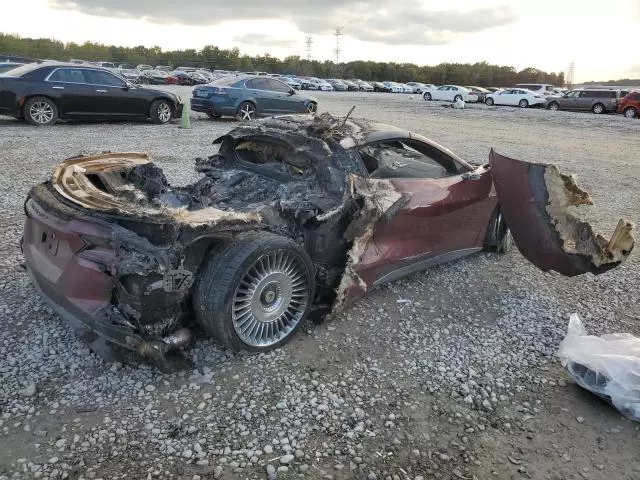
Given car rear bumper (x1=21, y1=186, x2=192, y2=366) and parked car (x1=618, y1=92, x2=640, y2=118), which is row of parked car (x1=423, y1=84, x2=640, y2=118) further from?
car rear bumper (x1=21, y1=186, x2=192, y2=366)

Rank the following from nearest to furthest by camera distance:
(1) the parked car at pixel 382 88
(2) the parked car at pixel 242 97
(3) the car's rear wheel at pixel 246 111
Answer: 1. (2) the parked car at pixel 242 97
2. (3) the car's rear wheel at pixel 246 111
3. (1) the parked car at pixel 382 88

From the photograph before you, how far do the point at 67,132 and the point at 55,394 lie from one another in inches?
395

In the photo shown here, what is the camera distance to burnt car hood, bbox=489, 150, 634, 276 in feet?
13.5

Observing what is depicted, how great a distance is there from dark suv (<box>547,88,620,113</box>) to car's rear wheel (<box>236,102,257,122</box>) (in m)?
21.8

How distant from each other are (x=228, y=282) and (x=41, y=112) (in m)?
11.0

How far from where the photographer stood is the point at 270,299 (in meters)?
3.42

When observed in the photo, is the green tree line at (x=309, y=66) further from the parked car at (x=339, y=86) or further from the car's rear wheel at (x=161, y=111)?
the car's rear wheel at (x=161, y=111)

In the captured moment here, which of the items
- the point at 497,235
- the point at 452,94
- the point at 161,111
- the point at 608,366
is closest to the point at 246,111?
the point at 161,111

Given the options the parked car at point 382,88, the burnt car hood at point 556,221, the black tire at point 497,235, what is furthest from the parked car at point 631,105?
the parked car at point 382,88

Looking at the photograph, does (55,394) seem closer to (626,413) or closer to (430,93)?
(626,413)

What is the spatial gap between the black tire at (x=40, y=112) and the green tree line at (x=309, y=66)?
45.3 m

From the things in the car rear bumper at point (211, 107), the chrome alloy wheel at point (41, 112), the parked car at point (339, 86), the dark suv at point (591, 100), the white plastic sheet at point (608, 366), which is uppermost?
the parked car at point (339, 86)

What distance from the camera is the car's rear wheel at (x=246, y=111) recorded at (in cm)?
1487

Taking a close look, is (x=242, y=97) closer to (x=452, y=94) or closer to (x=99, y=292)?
(x=99, y=292)
